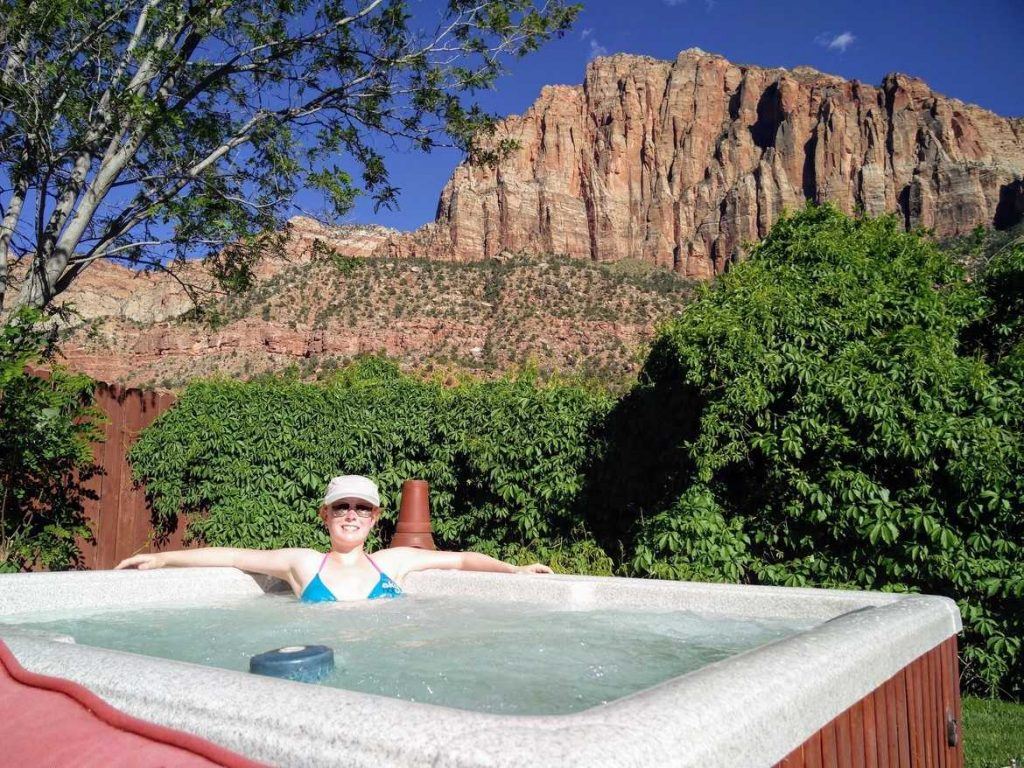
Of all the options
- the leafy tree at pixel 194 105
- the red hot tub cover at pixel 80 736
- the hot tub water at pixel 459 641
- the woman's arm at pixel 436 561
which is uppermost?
the leafy tree at pixel 194 105

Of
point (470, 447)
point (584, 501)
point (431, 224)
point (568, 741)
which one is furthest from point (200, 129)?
point (431, 224)

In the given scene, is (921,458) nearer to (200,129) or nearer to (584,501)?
(584,501)

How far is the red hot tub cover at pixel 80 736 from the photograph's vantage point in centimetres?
122

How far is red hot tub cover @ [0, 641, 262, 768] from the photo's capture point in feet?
4.01

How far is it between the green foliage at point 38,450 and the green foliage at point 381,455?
0.99 m

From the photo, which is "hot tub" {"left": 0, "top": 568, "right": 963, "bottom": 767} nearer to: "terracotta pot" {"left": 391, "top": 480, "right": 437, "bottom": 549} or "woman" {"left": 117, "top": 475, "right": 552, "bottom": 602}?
"woman" {"left": 117, "top": 475, "right": 552, "bottom": 602}

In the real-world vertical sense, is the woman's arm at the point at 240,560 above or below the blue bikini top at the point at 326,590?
above

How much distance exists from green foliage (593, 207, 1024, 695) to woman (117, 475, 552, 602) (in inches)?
46.2

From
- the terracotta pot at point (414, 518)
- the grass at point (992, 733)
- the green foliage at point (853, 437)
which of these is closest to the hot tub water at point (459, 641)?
the grass at point (992, 733)

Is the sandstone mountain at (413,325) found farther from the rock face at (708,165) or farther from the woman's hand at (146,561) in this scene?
the woman's hand at (146,561)

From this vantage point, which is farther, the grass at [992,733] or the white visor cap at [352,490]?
the white visor cap at [352,490]

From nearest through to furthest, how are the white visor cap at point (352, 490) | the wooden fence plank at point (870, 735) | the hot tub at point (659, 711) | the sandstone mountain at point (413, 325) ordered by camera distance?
1. the hot tub at point (659, 711)
2. the wooden fence plank at point (870, 735)
3. the white visor cap at point (352, 490)
4. the sandstone mountain at point (413, 325)

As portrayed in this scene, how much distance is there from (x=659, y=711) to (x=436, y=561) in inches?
129

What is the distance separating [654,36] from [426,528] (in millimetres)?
79094
